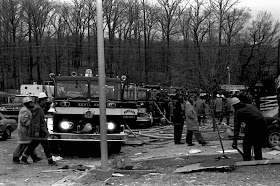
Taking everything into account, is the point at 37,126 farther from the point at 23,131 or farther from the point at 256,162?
the point at 256,162

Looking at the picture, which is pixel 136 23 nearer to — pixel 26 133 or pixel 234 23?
pixel 234 23

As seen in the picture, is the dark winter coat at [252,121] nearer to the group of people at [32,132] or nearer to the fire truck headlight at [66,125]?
the group of people at [32,132]

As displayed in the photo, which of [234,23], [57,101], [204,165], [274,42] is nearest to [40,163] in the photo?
[57,101]

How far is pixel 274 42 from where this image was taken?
5031 centimetres

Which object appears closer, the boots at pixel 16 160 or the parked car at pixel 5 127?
the boots at pixel 16 160

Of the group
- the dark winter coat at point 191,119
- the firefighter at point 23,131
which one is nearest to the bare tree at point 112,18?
the dark winter coat at point 191,119

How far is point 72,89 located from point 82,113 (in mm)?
1120

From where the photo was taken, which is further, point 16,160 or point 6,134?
point 6,134

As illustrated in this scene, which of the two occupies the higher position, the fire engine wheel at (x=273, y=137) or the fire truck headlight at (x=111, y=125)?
the fire truck headlight at (x=111, y=125)

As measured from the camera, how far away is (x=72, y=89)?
1261 centimetres

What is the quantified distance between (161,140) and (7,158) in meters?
6.15

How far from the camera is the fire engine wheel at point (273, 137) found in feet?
39.3

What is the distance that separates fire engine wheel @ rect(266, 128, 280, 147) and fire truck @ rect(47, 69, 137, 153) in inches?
163

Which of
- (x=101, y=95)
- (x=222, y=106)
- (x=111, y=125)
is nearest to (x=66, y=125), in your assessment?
(x=111, y=125)
